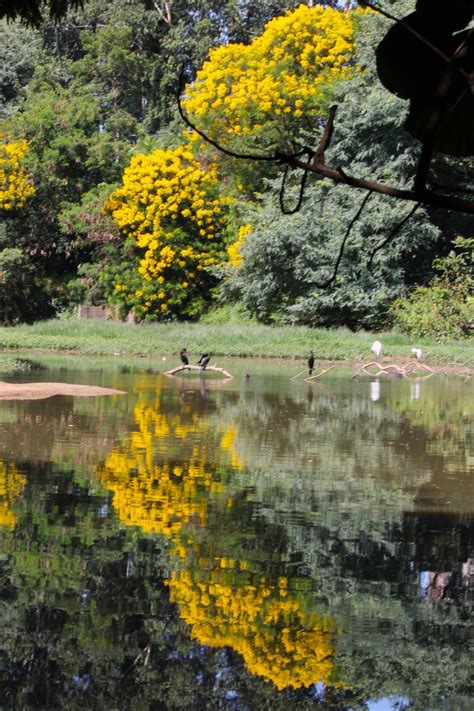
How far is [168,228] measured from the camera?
1270 inches

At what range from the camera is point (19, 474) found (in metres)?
9.54

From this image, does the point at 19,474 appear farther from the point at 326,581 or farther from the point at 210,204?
the point at 210,204

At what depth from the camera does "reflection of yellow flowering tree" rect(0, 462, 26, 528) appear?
301 inches

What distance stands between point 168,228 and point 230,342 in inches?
201

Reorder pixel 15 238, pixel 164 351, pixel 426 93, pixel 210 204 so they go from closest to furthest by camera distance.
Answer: pixel 426 93 < pixel 164 351 < pixel 210 204 < pixel 15 238

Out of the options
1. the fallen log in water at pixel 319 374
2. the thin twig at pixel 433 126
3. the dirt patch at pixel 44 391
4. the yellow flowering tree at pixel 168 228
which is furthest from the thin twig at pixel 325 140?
the yellow flowering tree at pixel 168 228

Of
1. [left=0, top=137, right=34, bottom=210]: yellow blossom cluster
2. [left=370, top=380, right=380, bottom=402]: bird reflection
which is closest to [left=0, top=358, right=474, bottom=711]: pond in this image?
[left=370, top=380, right=380, bottom=402]: bird reflection

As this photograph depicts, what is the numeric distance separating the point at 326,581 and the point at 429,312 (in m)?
23.2

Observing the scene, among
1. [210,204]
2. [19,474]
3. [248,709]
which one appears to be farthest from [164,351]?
[248,709]

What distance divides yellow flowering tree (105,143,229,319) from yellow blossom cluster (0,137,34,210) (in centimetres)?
255

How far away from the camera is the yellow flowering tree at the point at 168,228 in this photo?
1257 inches

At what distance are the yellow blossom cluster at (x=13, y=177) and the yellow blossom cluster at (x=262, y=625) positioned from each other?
93.2 ft

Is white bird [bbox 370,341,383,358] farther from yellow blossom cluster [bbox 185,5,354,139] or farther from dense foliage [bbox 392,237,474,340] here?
yellow blossom cluster [bbox 185,5,354,139]

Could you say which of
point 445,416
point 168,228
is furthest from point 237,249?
point 445,416
